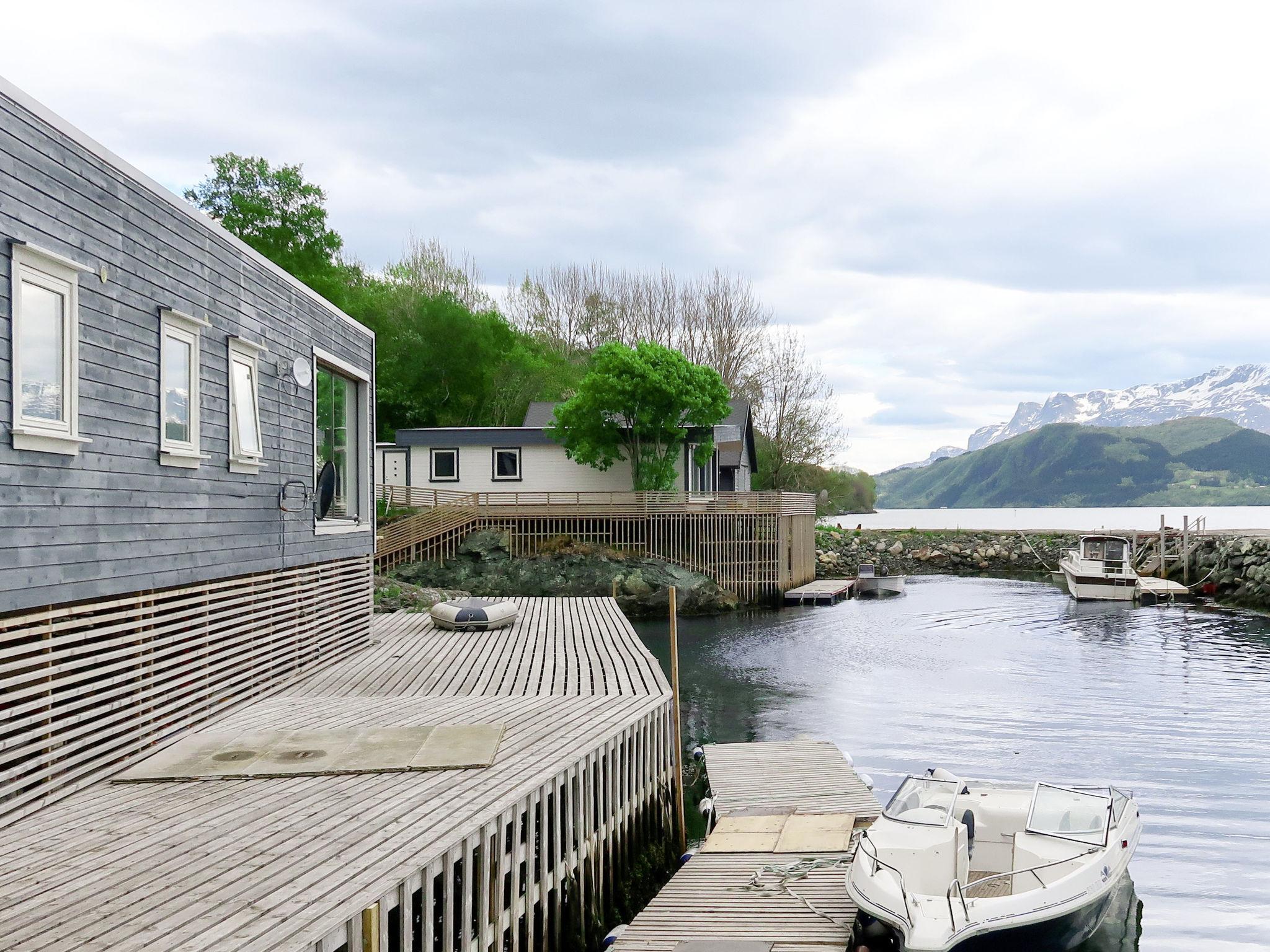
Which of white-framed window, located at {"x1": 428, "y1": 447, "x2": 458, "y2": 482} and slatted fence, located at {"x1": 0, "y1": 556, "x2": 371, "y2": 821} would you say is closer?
slatted fence, located at {"x1": 0, "y1": 556, "x2": 371, "y2": 821}

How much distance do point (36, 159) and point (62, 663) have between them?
362 centimetres

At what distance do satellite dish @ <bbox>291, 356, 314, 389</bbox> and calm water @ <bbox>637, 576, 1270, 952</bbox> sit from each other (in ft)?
30.0

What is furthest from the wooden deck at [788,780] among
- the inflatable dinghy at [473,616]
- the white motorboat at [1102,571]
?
the white motorboat at [1102,571]

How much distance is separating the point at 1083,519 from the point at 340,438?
13469 centimetres

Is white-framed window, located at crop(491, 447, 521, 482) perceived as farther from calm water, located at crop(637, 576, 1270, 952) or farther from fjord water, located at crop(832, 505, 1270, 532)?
fjord water, located at crop(832, 505, 1270, 532)

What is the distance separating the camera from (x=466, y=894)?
6215 millimetres

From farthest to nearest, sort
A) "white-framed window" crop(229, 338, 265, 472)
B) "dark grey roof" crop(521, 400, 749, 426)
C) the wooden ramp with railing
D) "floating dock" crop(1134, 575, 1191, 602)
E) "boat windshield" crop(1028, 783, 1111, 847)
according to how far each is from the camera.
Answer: "dark grey roof" crop(521, 400, 749, 426) < "floating dock" crop(1134, 575, 1191, 602) < the wooden ramp with railing < "white-framed window" crop(229, 338, 265, 472) < "boat windshield" crop(1028, 783, 1111, 847)

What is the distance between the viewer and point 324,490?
12.9 metres

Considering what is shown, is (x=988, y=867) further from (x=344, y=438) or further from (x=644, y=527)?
(x=644, y=527)

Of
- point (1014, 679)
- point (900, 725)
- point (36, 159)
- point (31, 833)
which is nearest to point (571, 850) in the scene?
point (31, 833)

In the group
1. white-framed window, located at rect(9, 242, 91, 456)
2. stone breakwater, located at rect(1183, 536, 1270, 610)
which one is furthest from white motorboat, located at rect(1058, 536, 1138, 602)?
white-framed window, located at rect(9, 242, 91, 456)

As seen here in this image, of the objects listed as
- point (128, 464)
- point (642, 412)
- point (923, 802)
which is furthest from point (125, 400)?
point (642, 412)

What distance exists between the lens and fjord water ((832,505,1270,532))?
315ft

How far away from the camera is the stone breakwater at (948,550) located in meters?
52.4
